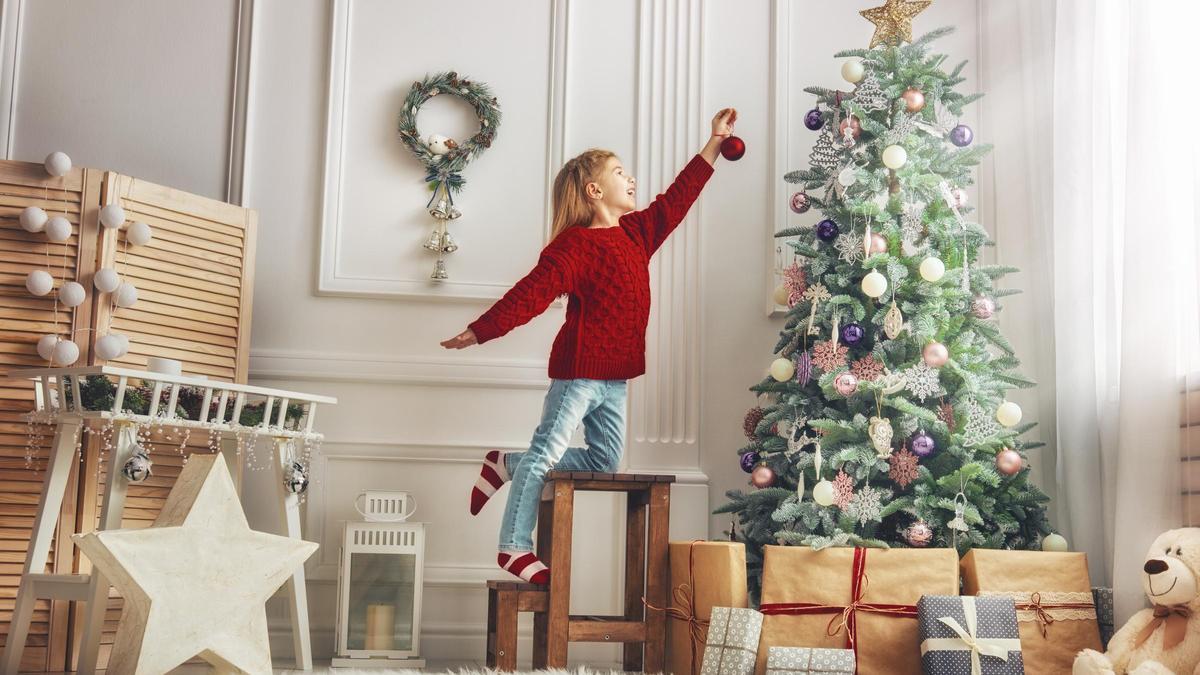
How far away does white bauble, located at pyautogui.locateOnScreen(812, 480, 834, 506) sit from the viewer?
277 cm

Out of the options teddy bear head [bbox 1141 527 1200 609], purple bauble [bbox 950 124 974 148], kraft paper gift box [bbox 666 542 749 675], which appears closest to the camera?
teddy bear head [bbox 1141 527 1200 609]

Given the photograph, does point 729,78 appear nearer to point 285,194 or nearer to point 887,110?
point 887,110

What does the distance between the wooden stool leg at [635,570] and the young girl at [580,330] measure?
16 centimetres

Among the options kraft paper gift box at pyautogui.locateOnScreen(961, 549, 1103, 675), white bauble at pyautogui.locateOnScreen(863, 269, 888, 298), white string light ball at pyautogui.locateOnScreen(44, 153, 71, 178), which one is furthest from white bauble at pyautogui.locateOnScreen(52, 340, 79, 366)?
kraft paper gift box at pyautogui.locateOnScreen(961, 549, 1103, 675)

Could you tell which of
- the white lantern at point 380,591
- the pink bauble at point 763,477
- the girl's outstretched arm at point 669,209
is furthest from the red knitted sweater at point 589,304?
the white lantern at point 380,591

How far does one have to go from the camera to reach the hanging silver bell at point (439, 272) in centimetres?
356

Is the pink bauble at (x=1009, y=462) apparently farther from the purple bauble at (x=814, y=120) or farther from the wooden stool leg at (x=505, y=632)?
the wooden stool leg at (x=505, y=632)

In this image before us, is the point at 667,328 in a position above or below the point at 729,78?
below

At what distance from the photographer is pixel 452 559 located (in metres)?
3.47

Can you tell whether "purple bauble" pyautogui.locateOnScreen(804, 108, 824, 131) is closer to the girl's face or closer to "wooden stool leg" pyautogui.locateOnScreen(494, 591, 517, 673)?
the girl's face

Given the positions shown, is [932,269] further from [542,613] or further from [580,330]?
[542,613]

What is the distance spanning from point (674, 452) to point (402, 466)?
874 mm

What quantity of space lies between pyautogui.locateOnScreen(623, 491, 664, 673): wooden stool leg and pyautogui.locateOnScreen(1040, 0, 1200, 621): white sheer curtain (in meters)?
1.17

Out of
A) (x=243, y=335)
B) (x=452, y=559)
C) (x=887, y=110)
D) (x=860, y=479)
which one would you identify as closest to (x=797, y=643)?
(x=860, y=479)
